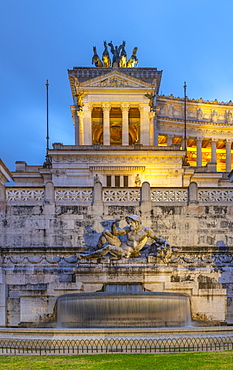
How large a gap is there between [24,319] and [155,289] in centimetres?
678

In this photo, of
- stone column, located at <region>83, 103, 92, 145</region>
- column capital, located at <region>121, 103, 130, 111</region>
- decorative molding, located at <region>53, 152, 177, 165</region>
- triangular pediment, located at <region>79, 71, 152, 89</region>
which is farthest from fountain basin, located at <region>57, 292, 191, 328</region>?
triangular pediment, located at <region>79, 71, 152, 89</region>

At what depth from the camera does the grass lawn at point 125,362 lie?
588 inches

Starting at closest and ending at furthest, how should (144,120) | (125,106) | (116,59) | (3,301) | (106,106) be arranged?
(3,301)
(144,120)
(125,106)
(106,106)
(116,59)

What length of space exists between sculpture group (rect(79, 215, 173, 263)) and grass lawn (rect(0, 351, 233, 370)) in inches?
480

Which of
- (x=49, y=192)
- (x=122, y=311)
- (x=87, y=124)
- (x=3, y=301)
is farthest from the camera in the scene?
(x=87, y=124)

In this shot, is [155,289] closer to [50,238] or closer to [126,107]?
[50,238]

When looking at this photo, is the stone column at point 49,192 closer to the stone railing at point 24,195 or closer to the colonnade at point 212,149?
the stone railing at point 24,195

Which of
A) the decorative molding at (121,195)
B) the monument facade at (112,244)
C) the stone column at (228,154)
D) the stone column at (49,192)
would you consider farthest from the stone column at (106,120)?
the stone column at (49,192)

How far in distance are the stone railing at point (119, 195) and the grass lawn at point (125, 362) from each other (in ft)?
50.5

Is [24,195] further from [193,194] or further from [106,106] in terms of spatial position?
[106,106]

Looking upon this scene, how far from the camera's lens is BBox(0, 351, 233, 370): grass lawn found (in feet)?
49.0

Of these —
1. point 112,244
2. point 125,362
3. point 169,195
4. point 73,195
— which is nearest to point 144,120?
point 169,195

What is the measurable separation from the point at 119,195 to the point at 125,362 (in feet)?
56.4

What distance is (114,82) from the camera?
74375mm
